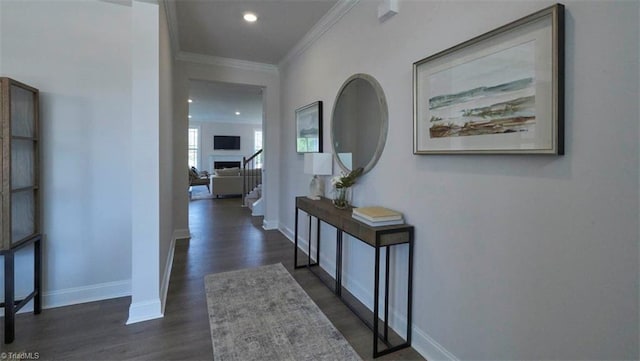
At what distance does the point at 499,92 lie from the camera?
1.40 meters

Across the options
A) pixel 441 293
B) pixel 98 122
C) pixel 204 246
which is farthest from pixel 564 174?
pixel 204 246

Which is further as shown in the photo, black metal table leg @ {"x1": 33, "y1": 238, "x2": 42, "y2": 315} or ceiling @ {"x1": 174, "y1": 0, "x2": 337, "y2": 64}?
ceiling @ {"x1": 174, "y1": 0, "x2": 337, "y2": 64}

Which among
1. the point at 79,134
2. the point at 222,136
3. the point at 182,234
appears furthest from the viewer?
the point at 222,136

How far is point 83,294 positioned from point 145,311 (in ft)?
2.28

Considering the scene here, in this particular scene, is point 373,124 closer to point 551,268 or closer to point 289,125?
point 551,268

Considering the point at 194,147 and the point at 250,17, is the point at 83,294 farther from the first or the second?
the point at 194,147

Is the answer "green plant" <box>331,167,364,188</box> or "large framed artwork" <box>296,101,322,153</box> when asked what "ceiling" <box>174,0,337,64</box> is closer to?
"large framed artwork" <box>296,101,322,153</box>

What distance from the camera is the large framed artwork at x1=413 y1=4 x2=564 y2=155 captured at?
3.91 feet

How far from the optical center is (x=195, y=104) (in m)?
8.78

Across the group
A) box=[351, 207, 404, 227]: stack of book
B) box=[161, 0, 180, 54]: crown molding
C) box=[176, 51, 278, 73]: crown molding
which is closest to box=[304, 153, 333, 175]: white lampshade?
box=[351, 207, 404, 227]: stack of book

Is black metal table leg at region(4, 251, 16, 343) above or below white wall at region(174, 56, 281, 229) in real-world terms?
below

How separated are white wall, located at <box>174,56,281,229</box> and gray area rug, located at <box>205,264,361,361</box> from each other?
1967 mm

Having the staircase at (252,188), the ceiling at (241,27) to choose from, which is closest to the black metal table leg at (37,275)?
the ceiling at (241,27)

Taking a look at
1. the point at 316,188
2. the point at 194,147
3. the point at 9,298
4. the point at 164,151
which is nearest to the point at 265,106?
the point at 316,188
